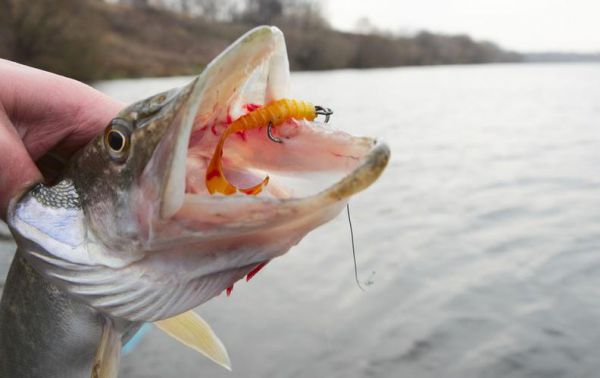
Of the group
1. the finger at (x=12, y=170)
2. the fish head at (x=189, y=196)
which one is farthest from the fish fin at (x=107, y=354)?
the finger at (x=12, y=170)

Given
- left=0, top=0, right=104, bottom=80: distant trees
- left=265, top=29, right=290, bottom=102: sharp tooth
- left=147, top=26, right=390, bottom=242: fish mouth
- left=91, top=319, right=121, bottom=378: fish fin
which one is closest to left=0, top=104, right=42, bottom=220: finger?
left=91, top=319, right=121, bottom=378: fish fin

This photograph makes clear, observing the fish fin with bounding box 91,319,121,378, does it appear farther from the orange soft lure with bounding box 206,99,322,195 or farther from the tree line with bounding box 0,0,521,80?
the tree line with bounding box 0,0,521,80

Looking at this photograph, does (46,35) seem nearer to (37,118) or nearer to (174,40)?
(37,118)

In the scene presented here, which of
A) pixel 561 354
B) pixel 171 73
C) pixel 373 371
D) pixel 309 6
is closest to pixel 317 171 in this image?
pixel 373 371

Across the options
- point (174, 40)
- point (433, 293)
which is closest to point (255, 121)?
point (433, 293)

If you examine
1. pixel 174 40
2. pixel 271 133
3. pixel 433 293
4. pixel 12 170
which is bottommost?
pixel 174 40

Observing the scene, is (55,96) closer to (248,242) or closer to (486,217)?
(248,242)
